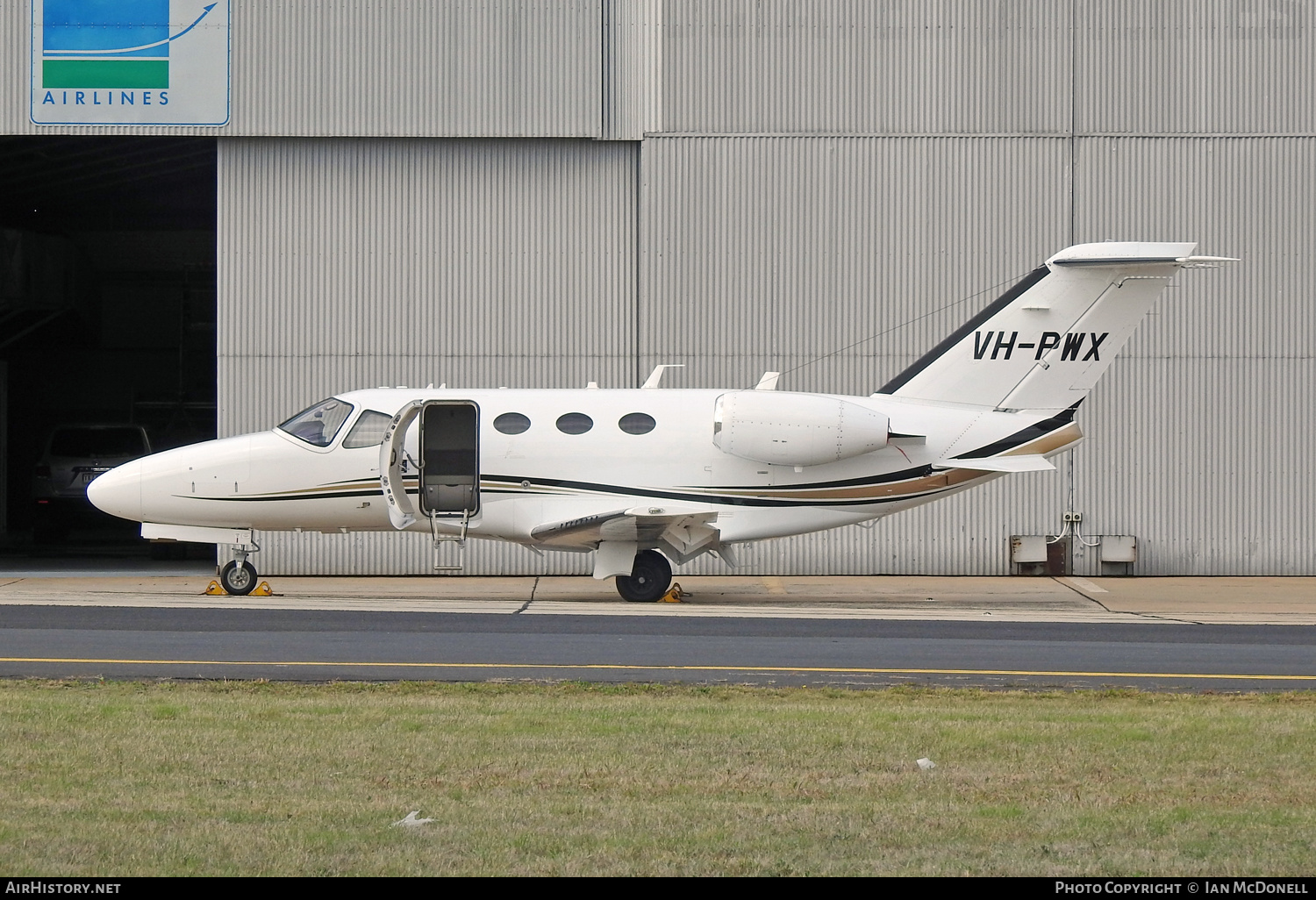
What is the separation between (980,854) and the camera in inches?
242

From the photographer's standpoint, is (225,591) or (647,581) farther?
(225,591)

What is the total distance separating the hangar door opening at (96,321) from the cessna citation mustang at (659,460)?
30.7 feet

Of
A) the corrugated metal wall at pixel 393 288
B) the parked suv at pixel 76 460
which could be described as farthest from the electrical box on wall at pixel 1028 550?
the parked suv at pixel 76 460

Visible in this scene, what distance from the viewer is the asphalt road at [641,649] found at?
38.8 feet

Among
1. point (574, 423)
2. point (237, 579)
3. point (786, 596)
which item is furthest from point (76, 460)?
point (786, 596)

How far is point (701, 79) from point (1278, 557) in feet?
40.3

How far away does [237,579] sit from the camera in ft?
63.1

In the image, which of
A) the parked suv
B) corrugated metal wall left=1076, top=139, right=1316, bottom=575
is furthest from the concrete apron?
the parked suv

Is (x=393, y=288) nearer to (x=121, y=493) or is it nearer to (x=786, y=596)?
(x=121, y=493)

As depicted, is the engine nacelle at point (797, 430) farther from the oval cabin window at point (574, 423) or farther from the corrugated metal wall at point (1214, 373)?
the corrugated metal wall at point (1214, 373)

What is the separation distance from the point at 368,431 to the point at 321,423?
26.8 inches

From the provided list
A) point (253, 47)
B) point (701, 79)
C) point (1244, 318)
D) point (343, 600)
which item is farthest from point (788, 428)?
point (253, 47)

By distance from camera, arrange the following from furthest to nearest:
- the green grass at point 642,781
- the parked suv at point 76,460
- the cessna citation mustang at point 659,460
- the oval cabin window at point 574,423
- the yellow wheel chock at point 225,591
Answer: the parked suv at point 76,460
the yellow wheel chock at point 225,591
the oval cabin window at point 574,423
the cessna citation mustang at point 659,460
the green grass at point 642,781

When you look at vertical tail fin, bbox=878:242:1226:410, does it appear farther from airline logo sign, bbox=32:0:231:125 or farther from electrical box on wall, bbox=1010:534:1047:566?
airline logo sign, bbox=32:0:231:125
